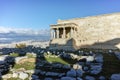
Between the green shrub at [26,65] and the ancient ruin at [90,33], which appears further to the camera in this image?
the ancient ruin at [90,33]

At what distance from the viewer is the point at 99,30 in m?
58.0

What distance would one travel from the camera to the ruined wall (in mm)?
55094

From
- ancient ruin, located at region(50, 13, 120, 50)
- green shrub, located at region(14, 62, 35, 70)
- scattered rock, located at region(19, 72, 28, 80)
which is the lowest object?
scattered rock, located at region(19, 72, 28, 80)

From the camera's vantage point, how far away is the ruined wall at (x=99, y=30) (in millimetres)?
55094

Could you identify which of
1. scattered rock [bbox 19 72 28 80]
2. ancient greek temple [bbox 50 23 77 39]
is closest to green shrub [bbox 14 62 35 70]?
scattered rock [bbox 19 72 28 80]

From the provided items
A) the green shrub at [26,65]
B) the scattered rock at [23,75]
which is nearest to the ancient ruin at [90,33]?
the green shrub at [26,65]

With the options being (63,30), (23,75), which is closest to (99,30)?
(63,30)

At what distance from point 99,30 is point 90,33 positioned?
268 centimetres

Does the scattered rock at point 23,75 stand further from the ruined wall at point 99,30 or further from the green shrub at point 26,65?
the ruined wall at point 99,30

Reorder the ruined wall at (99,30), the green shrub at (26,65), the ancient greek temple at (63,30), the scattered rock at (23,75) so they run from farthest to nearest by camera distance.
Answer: the ancient greek temple at (63,30)
the ruined wall at (99,30)
the green shrub at (26,65)
the scattered rock at (23,75)

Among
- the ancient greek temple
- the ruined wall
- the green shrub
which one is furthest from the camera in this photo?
the ancient greek temple

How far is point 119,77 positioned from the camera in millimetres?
18109

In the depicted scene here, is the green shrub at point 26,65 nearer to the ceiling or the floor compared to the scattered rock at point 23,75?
nearer to the ceiling

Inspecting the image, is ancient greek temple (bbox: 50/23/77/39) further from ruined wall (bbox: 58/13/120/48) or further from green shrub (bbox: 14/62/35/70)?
green shrub (bbox: 14/62/35/70)
